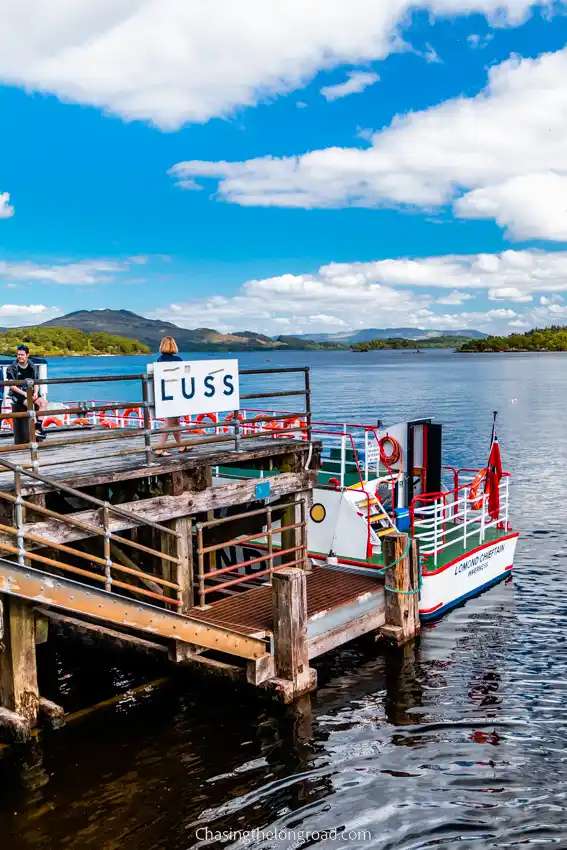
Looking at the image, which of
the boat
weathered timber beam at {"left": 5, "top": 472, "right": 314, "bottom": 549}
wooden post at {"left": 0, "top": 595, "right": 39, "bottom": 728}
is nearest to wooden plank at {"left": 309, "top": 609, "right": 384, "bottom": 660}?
the boat

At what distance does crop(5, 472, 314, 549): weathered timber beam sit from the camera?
9.46m

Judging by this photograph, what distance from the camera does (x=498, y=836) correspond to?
27.7 feet

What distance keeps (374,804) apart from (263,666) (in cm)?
258

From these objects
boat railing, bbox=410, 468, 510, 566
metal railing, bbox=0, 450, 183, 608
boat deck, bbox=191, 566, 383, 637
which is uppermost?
metal railing, bbox=0, 450, 183, 608

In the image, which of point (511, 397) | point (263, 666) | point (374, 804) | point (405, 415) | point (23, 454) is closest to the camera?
point (374, 804)

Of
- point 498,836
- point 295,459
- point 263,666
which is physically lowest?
point 498,836

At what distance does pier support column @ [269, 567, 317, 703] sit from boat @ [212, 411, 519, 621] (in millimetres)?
3174

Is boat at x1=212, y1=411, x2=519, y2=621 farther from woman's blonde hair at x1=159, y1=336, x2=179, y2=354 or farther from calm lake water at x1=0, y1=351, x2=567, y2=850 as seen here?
woman's blonde hair at x1=159, y1=336, x2=179, y2=354

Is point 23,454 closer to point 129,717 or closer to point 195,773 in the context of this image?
point 129,717

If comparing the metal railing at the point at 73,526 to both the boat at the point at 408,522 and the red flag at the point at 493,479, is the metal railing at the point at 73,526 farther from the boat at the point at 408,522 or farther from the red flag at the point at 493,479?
the red flag at the point at 493,479

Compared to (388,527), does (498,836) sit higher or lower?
lower

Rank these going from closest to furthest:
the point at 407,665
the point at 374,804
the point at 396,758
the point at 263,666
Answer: the point at 374,804 < the point at 396,758 < the point at 263,666 < the point at 407,665

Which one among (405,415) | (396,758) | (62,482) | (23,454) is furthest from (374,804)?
(405,415)

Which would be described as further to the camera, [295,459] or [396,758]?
[295,459]
